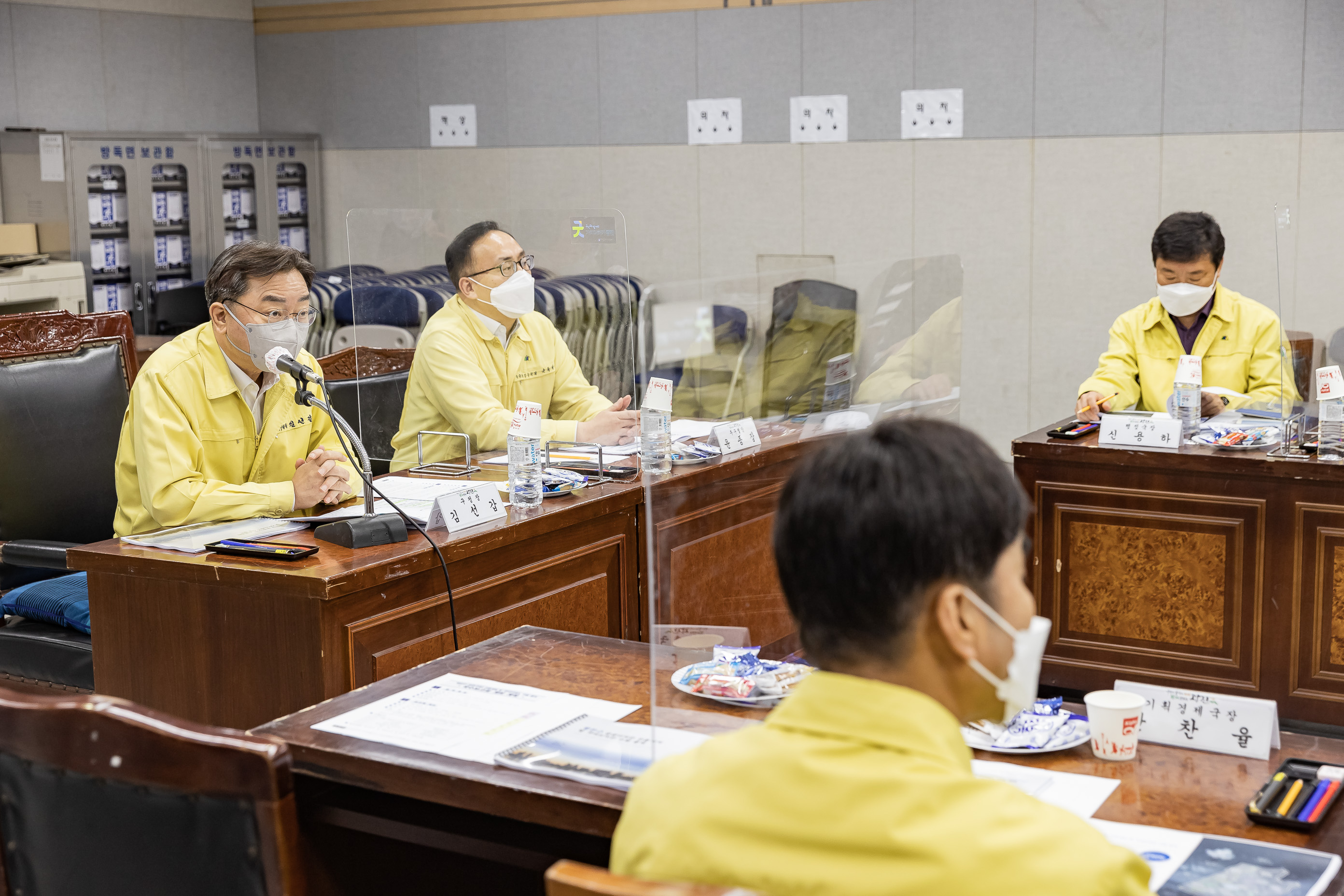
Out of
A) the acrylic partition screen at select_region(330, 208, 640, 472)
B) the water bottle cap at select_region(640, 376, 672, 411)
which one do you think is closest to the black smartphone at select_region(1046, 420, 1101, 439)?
the acrylic partition screen at select_region(330, 208, 640, 472)

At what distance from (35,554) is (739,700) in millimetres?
1901

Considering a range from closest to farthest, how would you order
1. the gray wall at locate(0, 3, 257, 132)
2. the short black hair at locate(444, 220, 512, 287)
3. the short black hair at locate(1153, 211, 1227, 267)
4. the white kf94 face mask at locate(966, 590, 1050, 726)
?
the white kf94 face mask at locate(966, 590, 1050, 726) < the short black hair at locate(444, 220, 512, 287) < the short black hair at locate(1153, 211, 1227, 267) < the gray wall at locate(0, 3, 257, 132)

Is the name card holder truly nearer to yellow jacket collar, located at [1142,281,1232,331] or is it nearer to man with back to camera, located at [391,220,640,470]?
man with back to camera, located at [391,220,640,470]

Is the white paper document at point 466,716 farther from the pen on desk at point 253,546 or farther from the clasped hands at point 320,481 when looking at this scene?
the clasped hands at point 320,481

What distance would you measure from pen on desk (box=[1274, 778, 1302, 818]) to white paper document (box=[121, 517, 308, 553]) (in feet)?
6.15

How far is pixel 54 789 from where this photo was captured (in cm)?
149

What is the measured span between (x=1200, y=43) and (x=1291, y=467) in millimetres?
2754

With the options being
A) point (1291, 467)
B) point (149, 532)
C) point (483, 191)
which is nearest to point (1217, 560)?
point (1291, 467)

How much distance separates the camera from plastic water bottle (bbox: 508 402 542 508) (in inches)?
116

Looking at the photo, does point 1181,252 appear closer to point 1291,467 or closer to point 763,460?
point 1291,467

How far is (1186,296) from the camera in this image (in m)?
4.09

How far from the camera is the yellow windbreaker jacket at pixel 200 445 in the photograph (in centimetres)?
288

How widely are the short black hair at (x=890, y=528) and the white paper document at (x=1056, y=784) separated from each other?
0.49 meters

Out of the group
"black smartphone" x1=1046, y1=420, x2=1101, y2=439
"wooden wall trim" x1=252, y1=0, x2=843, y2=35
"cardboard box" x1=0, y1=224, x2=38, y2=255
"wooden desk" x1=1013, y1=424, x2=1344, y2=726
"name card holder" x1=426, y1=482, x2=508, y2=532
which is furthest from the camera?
"wooden wall trim" x1=252, y1=0, x2=843, y2=35
